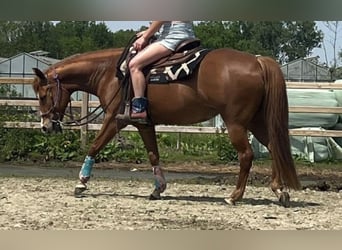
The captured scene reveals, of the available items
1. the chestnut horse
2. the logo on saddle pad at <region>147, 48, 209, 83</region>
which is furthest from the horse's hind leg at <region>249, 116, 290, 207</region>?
the logo on saddle pad at <region>147, 48, 209, 83</region>

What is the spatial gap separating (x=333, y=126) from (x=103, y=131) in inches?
235

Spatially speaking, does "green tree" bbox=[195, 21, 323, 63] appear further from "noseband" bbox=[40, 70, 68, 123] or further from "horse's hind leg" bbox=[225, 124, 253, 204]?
"noseband" bbox=[40, 70, 68, 123]

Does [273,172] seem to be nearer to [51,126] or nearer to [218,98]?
[218,98]

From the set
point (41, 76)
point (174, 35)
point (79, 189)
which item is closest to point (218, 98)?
point (174, 35)

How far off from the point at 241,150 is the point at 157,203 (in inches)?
33.9

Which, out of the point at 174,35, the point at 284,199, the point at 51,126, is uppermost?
the point at 174,35

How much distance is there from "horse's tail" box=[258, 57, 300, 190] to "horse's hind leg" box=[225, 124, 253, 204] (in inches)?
8.1

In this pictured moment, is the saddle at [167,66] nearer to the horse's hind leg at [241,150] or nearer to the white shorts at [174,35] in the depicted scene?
the white shorts at [174,35]

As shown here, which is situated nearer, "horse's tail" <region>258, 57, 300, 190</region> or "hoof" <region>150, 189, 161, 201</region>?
"horse's tail" <region>258, 57, 300, 190</region>

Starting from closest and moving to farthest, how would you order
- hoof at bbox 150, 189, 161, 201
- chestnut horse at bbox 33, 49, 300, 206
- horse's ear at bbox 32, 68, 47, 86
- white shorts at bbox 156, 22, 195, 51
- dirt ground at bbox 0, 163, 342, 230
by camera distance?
1. dirt ground at bbox 0, 163, 342, 230
2. white shorts at bbox 156, 22, 195, 51
3. chestnut horse at bbox 33, 49, 300, 206
4. hoof at bbox 150, 189, 161, 201
5. horse's ear at bbox 32, 68, 47, 86

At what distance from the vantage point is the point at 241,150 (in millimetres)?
5520

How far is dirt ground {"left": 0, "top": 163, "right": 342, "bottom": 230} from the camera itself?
14.6 ft

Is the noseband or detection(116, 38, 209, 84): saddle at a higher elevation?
detection(116, 38, 209, 84): saddle
